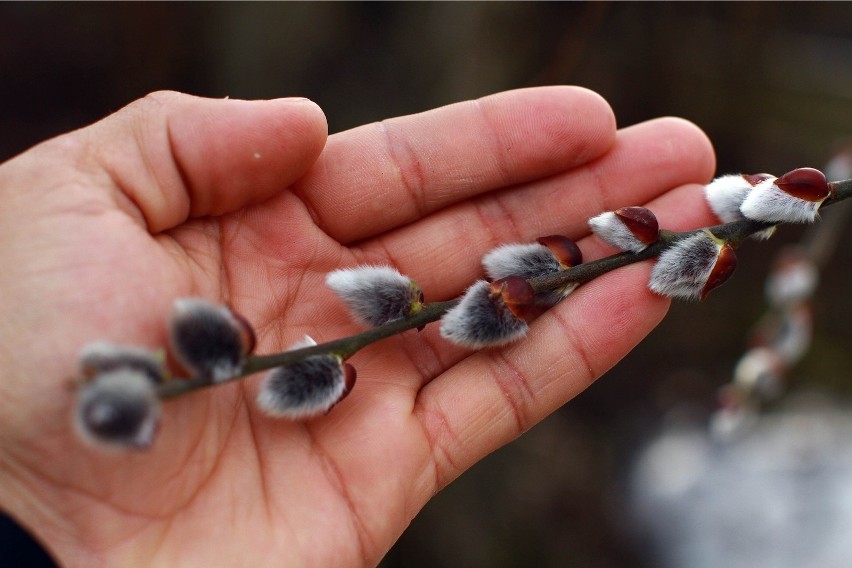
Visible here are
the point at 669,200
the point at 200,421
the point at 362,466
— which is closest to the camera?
the point at 200,421

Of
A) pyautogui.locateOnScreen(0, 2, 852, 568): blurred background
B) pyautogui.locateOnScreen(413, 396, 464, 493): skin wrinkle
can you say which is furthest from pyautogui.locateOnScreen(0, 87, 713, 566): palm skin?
pyautogui.locateOnScreen(0, 2, 852, 568): blurred background

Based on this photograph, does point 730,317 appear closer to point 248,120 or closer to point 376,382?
point 376,382

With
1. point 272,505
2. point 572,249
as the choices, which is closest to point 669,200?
point 572,249

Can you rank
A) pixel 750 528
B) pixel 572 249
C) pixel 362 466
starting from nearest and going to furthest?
pixel 362 466 → pixel 572 249 → pixel 750 528

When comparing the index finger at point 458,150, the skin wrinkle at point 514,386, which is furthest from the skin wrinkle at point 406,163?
the skin wrinkle at point 514,386

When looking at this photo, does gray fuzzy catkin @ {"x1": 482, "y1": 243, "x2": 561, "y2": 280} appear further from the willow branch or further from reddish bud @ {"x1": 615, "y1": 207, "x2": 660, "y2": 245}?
reddish bud @ {"x1": 615, "y1": 207, "x2": 660, "y2": 245}

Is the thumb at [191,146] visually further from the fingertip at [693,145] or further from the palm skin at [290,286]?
the fingertip at [693,145]
